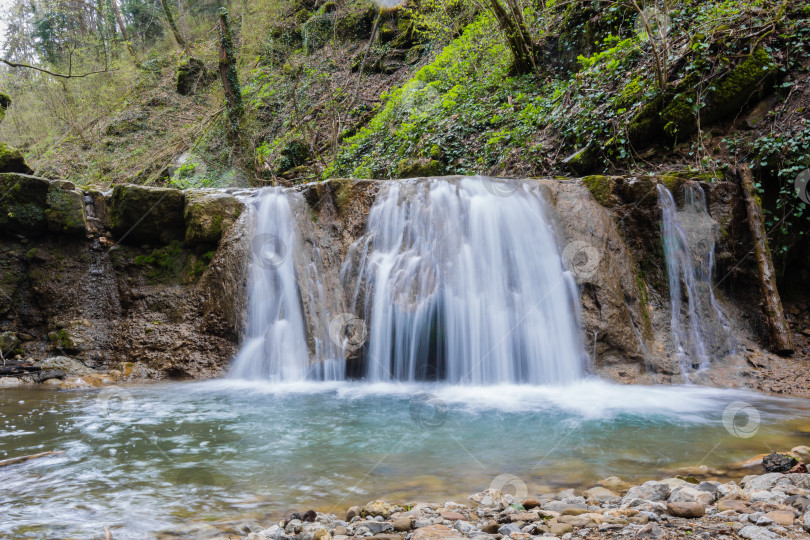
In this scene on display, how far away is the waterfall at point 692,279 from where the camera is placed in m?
6.01

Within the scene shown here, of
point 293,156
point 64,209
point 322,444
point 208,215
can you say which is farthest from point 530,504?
point 293,156

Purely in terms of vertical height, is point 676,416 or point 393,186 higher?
point 393,186

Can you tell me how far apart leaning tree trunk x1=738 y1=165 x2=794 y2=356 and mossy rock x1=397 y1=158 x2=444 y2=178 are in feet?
19.1

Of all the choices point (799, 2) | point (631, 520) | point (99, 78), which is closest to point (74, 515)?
point (631, 520)

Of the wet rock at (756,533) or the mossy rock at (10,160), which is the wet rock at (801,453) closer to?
the wet rock at (756,533)

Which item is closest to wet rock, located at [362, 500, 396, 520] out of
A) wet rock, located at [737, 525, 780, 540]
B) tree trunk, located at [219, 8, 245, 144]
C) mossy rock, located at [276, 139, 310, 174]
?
wet rock, located at [737, 525, 780, 540]

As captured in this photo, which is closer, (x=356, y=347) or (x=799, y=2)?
(x=356, y=347)

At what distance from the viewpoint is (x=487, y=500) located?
8.62 ft

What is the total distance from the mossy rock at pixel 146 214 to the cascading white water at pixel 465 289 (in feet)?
10.0

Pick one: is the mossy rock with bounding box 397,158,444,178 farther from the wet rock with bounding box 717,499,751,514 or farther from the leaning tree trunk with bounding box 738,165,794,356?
the wet rock with bounding box 717,499,751,514

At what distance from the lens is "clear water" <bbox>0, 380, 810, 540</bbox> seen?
2.73m

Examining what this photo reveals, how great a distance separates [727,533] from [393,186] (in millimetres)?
6087

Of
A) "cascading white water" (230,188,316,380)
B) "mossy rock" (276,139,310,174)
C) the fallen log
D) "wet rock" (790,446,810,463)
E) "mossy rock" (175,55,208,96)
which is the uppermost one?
"mossy rock" (175,55,208,96)

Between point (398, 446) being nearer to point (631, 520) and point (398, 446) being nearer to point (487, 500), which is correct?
point (487, 500)
